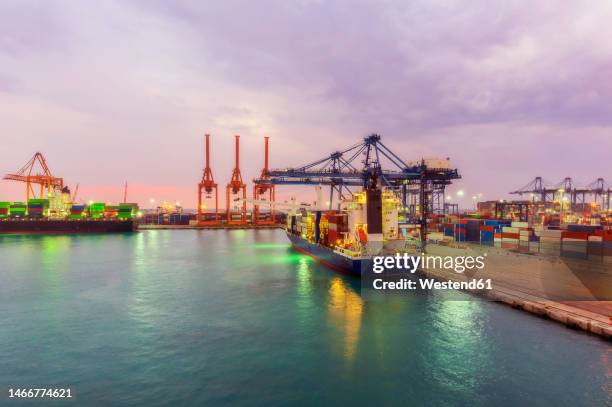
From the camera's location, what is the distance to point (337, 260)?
120 ft

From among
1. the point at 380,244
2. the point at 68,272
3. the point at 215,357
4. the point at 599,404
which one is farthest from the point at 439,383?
the point at 68,272

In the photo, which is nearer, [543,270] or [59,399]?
[59,399]

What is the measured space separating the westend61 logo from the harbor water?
286 cm

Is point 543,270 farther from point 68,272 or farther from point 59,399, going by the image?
point 68,272

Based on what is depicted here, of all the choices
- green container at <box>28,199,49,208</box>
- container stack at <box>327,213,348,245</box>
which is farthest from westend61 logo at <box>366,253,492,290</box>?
green container at <box>28,199,49,208</box>

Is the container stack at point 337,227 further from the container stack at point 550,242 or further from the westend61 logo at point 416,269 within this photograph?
the container stack at point 550,242

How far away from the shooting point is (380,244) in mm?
34281

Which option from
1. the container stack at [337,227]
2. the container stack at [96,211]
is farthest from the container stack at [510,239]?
the container stack at [96,211]

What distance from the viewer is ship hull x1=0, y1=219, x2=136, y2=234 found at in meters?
95.5

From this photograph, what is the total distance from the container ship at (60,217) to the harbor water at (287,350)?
265 ft

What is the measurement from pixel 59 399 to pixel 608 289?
3336cm

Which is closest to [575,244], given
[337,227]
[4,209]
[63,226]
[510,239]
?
[510,239]

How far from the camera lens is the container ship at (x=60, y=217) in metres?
96.6

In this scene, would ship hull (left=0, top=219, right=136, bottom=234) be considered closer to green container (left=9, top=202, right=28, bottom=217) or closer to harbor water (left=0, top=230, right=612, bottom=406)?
green container (left=9, top=202, right=28, bottom=217)
